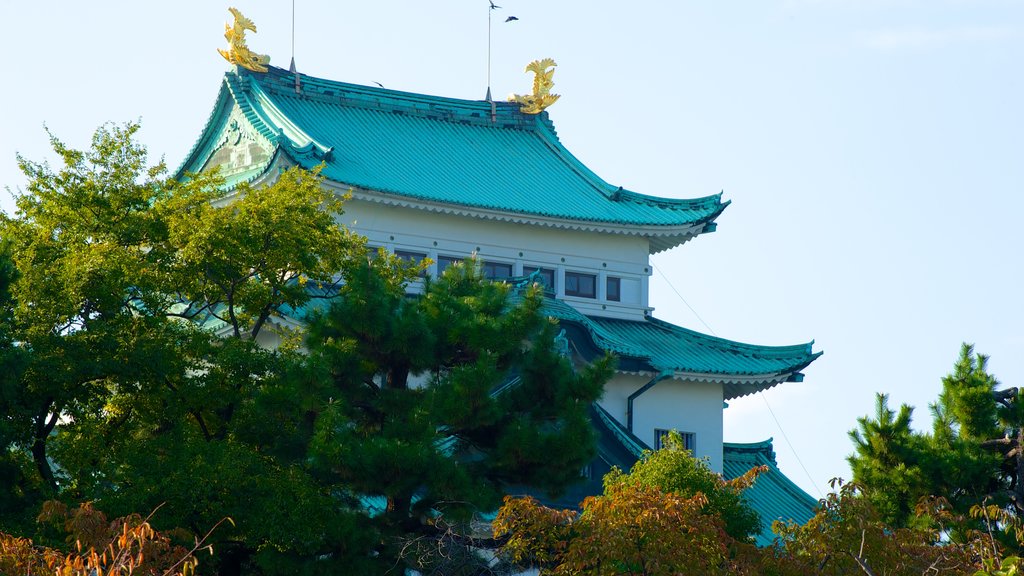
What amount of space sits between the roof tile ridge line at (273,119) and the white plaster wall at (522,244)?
1401 millimetres

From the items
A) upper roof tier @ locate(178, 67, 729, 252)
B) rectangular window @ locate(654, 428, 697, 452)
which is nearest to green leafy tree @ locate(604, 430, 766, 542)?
rectangular window @ locate(654, 428, 697, 452)

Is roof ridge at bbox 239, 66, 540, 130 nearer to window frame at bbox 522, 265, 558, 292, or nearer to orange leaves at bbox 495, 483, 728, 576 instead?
window frame at bbox 522, 265, 558, 292

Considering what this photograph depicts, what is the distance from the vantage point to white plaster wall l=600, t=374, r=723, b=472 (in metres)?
31.7

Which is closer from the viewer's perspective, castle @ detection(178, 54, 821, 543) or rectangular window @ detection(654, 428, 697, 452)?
castle @ detection(178, 54, 821, 543)

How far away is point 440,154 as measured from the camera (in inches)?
1361

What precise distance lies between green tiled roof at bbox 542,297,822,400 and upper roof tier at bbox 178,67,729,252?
2.03m

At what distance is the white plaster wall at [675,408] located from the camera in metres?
31.7

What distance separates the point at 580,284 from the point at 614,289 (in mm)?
801

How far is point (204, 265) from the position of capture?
21828mm

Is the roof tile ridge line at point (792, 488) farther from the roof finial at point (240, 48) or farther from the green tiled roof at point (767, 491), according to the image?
the roof finial at point (240, 48)

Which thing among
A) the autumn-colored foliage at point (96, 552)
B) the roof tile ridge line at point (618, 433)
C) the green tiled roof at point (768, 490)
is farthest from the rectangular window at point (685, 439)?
the autumn-colored foliage at point (96, 552)

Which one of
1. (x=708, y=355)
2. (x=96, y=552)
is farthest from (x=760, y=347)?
(x=96, y=552)

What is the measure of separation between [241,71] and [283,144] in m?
4.68

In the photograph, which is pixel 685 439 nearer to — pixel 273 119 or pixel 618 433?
pixel 618 433
